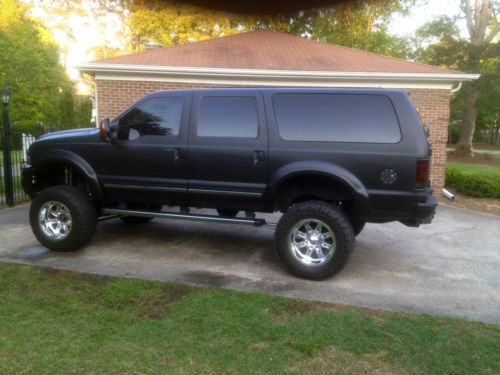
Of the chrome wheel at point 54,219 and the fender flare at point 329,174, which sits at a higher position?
the fender flare at point 329,174

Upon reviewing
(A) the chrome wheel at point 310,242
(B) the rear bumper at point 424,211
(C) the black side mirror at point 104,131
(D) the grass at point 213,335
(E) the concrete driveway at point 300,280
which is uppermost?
(C) the black side mirror at point 104,131

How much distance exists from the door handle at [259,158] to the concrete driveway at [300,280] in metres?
1.21

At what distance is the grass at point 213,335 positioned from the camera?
2.92 metres

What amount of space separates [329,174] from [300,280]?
118 centimetres

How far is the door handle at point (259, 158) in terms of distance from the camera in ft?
16.2

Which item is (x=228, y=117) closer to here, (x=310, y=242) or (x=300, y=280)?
(x=310, y=242)

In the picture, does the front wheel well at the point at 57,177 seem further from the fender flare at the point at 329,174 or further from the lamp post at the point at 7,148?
the lamp post at the point at 7,148

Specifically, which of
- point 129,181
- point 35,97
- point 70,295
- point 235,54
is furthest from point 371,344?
point 35,97

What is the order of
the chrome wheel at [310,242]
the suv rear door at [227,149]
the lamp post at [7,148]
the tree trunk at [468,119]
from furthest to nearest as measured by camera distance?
the tree trunk at [468,119] < the lamp post at [7,148] < the suv rear door at [227,149] < the chrome wheel at [310,242]

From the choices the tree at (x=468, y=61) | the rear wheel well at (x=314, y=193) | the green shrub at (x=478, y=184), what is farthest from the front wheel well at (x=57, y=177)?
the tree at (x=468, y=61)

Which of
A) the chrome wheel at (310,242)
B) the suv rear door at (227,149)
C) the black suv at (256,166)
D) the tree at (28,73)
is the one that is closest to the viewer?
the black suv at (256,166)

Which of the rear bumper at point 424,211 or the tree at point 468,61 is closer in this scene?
the rear bumper at point 424,211

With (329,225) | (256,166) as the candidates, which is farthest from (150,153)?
(329,225)

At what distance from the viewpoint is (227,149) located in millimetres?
5082
